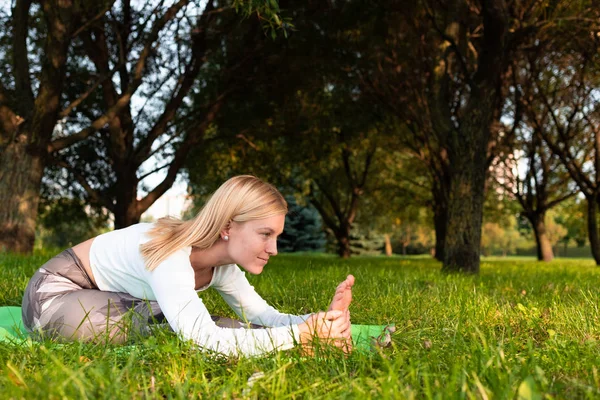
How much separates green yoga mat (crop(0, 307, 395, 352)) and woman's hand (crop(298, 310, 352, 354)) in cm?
8

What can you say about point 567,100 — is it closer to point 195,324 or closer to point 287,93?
point 287,93

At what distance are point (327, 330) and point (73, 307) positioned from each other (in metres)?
1.64

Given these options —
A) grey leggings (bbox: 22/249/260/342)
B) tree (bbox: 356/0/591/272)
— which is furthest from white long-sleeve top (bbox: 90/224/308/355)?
tree (bbox: 356/0/591/272)

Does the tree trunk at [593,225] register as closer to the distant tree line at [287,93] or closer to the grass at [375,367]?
the distant tree line at [287,93]

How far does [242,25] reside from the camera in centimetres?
1377

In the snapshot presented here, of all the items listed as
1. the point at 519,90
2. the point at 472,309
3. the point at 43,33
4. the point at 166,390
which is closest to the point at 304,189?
the point at 519,90

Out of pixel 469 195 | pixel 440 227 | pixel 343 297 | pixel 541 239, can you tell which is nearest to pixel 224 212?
pixel 343 297

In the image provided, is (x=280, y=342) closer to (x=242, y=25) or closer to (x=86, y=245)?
(x=86, y=245)

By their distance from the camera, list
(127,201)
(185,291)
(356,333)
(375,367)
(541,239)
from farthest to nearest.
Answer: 1. (541,239)
2. (127,201)
3. (356,333)
4. (185,291)
5. (375,367)

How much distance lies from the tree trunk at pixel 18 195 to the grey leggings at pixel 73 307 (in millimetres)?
6933

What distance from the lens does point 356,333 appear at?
150 inches

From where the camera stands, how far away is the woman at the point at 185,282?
300 centimetres

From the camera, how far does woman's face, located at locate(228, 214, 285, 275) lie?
11.3 ft

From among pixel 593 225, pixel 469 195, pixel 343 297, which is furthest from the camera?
pixel 593 225
